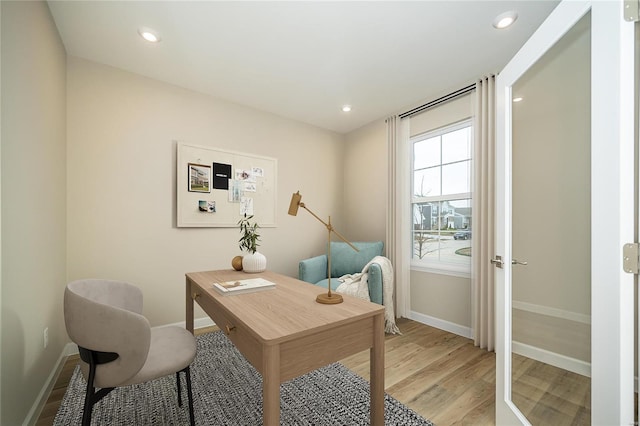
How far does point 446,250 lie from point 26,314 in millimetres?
3333

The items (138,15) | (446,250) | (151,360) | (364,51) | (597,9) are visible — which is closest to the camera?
(597,9)

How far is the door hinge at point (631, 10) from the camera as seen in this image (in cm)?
82

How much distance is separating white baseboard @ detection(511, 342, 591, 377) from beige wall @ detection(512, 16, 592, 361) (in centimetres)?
2

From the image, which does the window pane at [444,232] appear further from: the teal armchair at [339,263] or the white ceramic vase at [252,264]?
the white ceramic vase at [252,264]

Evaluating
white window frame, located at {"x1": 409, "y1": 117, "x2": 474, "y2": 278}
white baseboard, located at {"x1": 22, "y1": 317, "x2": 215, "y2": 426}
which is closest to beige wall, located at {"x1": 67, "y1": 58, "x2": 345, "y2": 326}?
white baseboard, located at {"x1": 22, "y1": 317, "x2": 215, "y2": 426}

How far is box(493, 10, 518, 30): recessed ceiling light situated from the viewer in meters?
1.78

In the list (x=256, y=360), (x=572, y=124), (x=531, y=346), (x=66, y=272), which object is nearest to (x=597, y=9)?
(x=572, y=124)

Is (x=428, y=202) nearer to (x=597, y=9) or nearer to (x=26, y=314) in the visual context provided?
(x=597, y=9)

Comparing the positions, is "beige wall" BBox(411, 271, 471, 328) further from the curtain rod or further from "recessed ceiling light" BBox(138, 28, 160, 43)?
"recessed ceiling light" BBox(138, 28, 160, 43)

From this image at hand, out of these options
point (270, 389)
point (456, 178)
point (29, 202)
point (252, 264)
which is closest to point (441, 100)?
point (456, 178)

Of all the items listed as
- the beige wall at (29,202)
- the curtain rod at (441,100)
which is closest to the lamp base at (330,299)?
the beige wall at (29,202)

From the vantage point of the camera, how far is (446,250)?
289 cm

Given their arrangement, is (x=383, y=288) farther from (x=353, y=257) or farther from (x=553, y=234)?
(x=553, y=234)

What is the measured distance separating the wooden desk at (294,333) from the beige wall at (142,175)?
1.53 m
